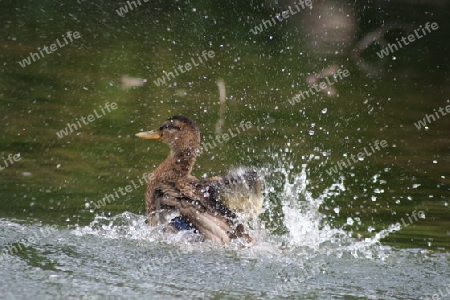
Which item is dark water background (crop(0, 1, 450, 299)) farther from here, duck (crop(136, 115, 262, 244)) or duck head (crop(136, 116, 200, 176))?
duck head (crop(136, 116, 200, 176))

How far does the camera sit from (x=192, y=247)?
7.84 meters

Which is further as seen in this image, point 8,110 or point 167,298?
point 8,110

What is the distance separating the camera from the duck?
804 cm

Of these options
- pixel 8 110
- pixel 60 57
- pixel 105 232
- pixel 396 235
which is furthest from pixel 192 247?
pixel 60 57

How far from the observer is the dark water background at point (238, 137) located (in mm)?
7543

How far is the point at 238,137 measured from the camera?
40.1 ft

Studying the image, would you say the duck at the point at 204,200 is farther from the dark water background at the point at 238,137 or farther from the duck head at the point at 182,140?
the dark water background at the point at 238,137

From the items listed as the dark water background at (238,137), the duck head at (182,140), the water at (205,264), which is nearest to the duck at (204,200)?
the duck head at (182,140)

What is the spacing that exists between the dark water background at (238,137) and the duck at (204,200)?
23 centimetres

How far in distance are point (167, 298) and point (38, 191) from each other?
339 cm

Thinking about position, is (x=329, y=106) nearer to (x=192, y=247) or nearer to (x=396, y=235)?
(x=396, y=235)

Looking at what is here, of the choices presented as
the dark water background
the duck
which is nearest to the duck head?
the duck

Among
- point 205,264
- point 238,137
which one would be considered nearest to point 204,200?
point 205,264

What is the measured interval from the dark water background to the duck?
232 millimetres
